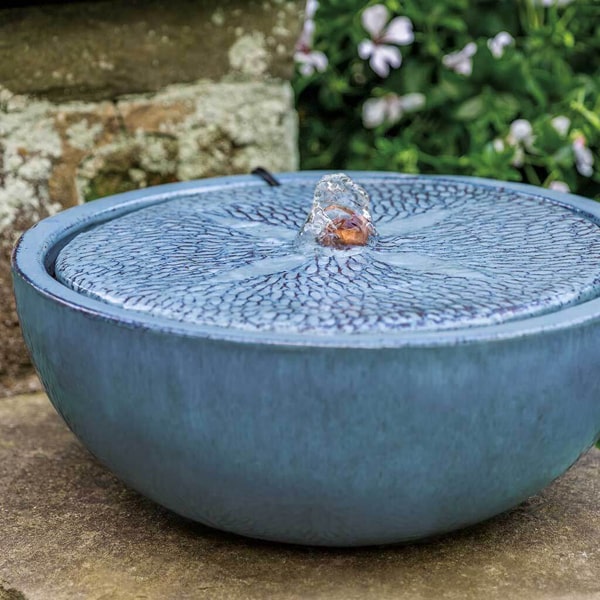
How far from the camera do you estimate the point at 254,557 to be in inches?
55.6

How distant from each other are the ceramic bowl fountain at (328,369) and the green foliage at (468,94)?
1138 millimetres

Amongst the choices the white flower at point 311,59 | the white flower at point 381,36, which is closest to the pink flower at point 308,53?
the white flower at point 311,59

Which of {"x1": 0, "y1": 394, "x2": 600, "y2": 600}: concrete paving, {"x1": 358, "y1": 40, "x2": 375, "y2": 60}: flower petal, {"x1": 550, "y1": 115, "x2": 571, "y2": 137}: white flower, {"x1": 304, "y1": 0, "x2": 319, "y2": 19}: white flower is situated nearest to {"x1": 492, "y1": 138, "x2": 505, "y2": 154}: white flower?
{"x1": 550, "y1": 115, "x2": 571, "y2": 137}: white flower

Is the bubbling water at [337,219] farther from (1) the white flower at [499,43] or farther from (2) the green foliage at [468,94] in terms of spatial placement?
(1) the white flower at [499,43]

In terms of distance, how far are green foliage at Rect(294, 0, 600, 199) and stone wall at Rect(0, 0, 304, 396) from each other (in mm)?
510

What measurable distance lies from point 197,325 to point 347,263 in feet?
0.84

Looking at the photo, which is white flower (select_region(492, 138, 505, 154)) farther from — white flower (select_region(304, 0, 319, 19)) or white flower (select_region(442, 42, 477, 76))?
white flower (select_region(304, 0, 319, 19))

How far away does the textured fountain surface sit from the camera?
Answer: 1.22 meters

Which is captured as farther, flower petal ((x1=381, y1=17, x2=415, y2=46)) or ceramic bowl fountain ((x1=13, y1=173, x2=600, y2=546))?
flower petal ((x1=381, y1=17, x2=415, y2=46))

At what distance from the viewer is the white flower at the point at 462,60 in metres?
2.65

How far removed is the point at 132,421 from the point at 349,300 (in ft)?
0.96

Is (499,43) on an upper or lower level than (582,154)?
upper

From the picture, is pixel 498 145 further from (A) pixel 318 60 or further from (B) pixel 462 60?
(A) pixel 318 60

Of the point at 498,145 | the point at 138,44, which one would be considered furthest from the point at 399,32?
the point at 138,44
